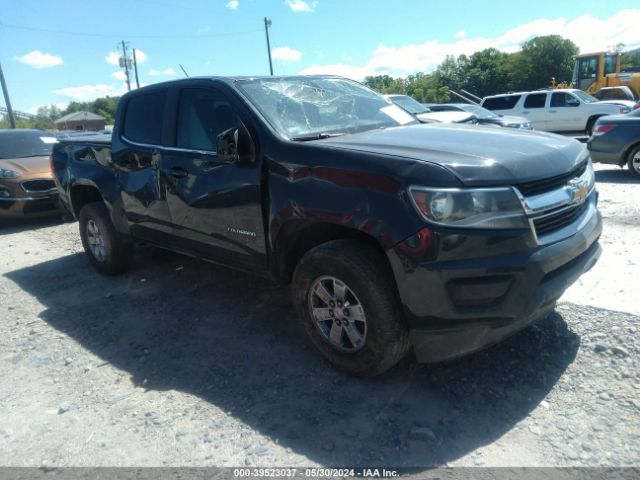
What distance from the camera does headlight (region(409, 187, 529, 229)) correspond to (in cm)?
247

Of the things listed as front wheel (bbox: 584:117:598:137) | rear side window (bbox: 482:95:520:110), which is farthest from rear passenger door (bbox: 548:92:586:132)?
rear side window (bbox: 482:95:520:110)

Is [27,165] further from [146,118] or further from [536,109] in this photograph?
[536,109]

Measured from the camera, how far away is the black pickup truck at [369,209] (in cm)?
249

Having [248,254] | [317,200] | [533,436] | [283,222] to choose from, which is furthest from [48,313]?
[533,436]

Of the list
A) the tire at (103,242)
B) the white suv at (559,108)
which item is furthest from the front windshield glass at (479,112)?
the tire at (103,242)

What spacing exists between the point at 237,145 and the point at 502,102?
17.4 metres

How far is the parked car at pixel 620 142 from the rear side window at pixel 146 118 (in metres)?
7.61

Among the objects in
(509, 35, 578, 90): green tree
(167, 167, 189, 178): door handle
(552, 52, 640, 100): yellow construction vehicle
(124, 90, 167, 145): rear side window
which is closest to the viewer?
(167, 167, 189, 178): door handle

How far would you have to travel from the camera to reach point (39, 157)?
9273 millimetres

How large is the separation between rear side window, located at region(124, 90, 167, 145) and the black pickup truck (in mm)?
40

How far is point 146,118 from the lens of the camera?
4.56 metres

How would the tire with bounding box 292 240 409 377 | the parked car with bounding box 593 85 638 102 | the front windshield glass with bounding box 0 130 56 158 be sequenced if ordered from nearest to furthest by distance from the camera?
1. the tire with bounding box 292 240 409 377
2. the front windshield glass with bounding box 0 130 56 158
3. the parked car with bounding box 593 85 638 102

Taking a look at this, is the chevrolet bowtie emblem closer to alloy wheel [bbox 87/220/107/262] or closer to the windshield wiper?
the windshield wiper

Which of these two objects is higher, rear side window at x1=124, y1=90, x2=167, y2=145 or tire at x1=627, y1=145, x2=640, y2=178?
rear side window at x1=124, y1=90, x2=167, y2=145
